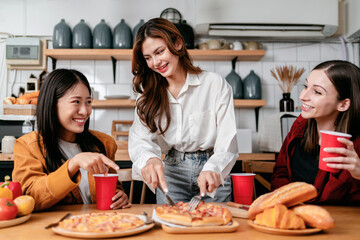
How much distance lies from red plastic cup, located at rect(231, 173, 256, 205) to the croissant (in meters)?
0.28

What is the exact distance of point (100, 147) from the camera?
1639 mm

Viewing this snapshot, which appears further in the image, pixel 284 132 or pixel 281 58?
pixel 281 58

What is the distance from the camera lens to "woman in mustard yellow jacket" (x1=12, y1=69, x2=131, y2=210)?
118 centimetres

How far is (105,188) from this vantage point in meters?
1.16

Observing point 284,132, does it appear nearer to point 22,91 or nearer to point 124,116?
point 124,116

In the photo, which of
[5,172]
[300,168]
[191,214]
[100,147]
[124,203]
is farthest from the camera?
[5,172]

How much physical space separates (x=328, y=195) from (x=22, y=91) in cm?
325

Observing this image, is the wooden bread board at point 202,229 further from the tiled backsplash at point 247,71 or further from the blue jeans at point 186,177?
the tiled backsplash at point 247,71

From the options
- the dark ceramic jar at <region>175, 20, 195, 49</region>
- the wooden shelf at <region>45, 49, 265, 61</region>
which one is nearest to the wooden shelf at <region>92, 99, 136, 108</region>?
the wooden shelf at <region>45, 49, 265, 61</region>

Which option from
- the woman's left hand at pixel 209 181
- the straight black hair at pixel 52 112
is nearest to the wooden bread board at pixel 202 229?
the woman's left hand at pixel 209 181

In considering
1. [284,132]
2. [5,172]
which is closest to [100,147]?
[5,172]

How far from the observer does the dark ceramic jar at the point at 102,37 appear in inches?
133

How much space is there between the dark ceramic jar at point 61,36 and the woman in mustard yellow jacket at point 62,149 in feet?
6.57

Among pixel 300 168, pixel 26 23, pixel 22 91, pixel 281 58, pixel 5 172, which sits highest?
pixel 26 23
